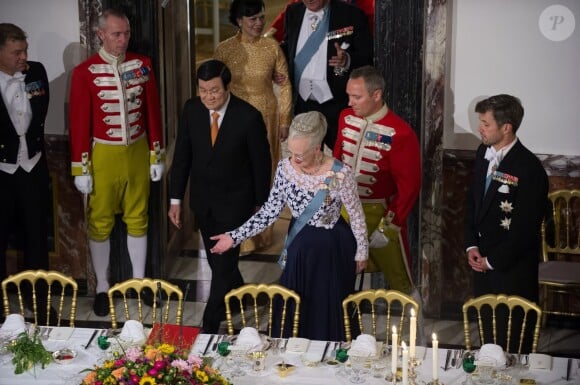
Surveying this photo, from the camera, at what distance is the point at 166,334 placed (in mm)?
5188

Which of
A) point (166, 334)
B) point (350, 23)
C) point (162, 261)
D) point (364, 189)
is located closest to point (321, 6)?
point (350, 23)

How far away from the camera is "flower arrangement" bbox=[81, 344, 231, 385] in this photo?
Result: 4227 millimetres

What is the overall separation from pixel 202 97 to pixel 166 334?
152cm

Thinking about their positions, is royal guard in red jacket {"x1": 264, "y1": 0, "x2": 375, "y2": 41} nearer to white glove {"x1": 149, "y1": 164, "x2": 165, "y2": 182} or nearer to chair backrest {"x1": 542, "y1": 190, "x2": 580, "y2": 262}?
white glove {"x1": 149, "y1": 164, "x2": 165, "y2": 182}

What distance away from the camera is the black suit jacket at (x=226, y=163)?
628 cm

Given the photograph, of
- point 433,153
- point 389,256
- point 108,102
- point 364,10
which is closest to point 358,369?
point 389,256

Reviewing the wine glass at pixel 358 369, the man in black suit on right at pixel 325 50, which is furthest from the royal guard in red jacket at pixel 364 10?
the wine glass at pixel 358 369

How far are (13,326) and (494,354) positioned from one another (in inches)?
81.2

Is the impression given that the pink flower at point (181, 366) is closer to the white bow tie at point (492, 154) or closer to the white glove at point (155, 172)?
the white bow tie at point (492, 154)

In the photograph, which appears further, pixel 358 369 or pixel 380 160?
pixel 380 160

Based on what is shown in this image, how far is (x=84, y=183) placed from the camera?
22.3 ft

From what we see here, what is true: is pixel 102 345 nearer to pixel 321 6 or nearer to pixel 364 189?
pixel 364 189

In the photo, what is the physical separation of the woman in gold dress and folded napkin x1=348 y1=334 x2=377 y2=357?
2.30 m

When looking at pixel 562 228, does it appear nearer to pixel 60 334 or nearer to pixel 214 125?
pixel 214 125
